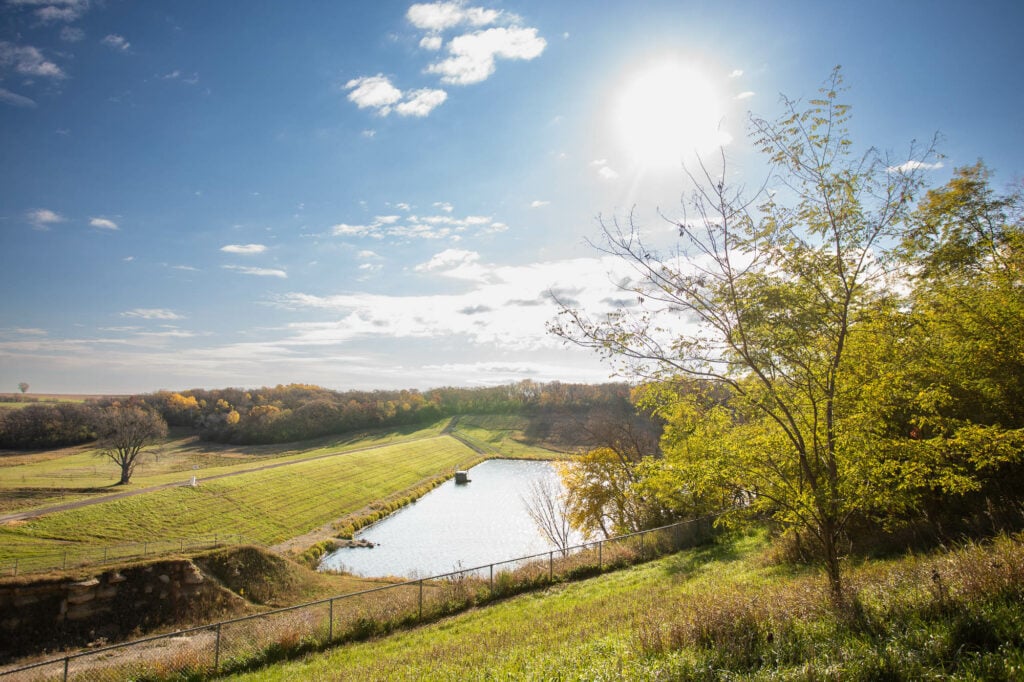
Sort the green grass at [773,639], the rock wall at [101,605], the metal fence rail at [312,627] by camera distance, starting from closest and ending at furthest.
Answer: the green grass at [773,639] < the metal fence rail at [312,627] < the rock wall at [101,605]

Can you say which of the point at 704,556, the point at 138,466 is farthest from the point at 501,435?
the point at 704,556

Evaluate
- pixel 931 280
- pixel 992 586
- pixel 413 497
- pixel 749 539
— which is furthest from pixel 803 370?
pixel 413 497

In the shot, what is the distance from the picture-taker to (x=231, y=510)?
142 ft

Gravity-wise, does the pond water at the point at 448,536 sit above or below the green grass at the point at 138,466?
below

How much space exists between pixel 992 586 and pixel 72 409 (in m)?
122

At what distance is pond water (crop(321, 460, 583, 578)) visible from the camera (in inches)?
1516

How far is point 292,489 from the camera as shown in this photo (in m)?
52.5

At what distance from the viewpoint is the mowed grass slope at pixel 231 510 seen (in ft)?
108

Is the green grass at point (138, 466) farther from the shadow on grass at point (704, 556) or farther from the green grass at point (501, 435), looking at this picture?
the shadow on grass at point (704, 556)

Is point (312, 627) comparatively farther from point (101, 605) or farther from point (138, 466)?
point (138, 466)

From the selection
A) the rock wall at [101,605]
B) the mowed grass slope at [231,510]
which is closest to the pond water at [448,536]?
the mowed grass slope at [231,510]

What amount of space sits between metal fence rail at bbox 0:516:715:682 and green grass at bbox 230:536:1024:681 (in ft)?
4.47

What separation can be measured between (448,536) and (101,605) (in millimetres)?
28141

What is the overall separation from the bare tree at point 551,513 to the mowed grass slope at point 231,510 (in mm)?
21672
